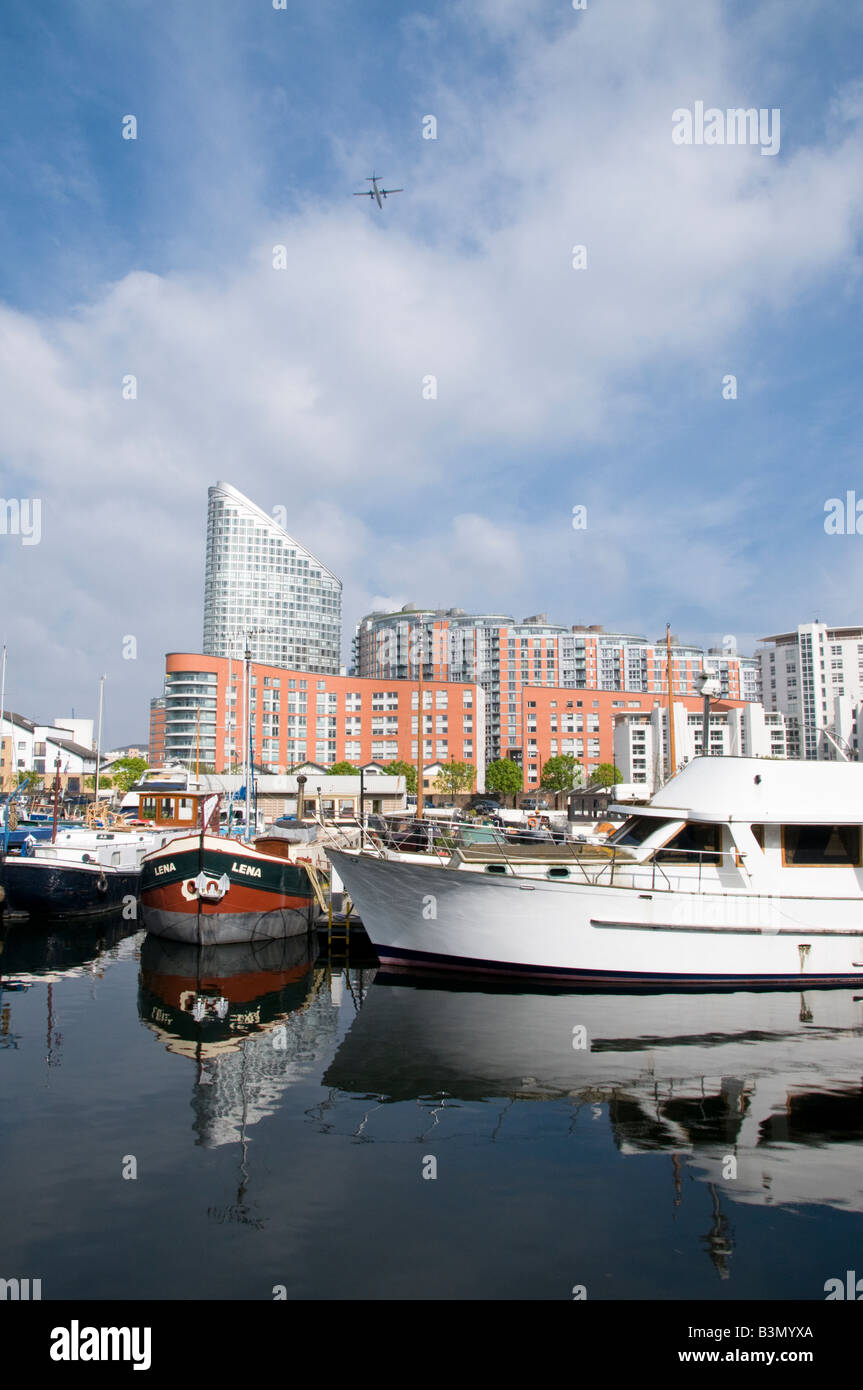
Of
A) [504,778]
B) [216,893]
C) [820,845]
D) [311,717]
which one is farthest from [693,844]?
[311,717]

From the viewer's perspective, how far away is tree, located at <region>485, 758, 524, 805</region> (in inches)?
4400

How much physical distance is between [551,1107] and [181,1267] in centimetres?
561

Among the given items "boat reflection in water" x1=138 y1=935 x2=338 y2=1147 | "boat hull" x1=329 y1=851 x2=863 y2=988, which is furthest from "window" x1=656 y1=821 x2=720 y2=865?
"boat reflection in water" x1=138 y1=935 x2=338 y2=1147

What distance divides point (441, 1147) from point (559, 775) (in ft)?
331

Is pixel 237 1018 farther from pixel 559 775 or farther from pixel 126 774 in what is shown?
pixel 559 775

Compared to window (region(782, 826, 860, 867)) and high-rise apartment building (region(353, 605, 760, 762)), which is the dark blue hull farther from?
high-rise apartment building (region(353, 605, 760, 762))

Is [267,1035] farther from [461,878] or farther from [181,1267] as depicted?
[181,1267]

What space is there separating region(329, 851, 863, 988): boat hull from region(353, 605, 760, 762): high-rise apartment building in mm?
118732

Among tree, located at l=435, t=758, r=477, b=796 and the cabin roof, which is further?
tree, located at l=435, t=758, r=477, b=796

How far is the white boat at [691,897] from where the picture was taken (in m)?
17.8

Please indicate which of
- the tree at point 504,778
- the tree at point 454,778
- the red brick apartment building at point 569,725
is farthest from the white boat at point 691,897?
the red brick apartment building at point 569,725

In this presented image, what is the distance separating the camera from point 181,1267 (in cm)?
763

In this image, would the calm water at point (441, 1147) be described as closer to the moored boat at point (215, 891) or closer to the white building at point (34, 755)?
the moored boat at point (215, 891)
